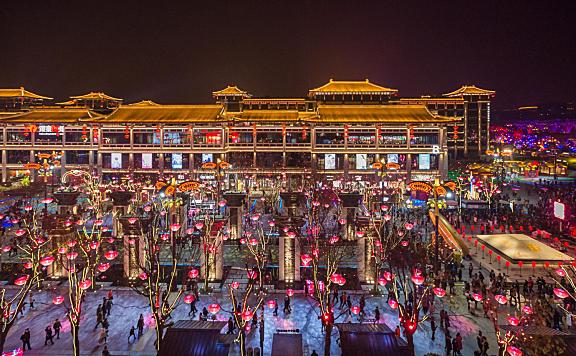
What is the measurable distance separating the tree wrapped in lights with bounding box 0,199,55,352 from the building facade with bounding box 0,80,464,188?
20657 millimetres

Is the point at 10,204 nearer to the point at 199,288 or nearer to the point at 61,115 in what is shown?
the point at 61,115

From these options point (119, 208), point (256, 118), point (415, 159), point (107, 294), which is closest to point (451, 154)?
point (415, 159)

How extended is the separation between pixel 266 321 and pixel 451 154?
67.5 m

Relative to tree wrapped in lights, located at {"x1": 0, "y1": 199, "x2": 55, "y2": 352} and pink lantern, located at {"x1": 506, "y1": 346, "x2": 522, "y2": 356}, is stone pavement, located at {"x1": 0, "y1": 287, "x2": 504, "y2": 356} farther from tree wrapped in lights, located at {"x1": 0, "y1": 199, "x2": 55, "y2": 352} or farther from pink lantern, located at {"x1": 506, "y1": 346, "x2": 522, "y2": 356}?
pink lantern, located at {"x1": 506, "y1": 346, "x2": 522, "y2": 356}

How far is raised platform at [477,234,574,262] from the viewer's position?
21.7 metres

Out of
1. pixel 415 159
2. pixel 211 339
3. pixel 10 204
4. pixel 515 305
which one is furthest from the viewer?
pixel 415 159

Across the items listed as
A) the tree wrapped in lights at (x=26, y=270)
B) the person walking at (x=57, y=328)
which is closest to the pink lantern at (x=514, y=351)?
the tree wrapped in lights at (x=26, y=270)

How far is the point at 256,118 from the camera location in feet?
174

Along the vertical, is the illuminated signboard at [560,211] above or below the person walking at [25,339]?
above

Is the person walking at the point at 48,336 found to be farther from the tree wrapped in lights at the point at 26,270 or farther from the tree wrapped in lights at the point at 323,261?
the tree wrapped in lights at the point at 323,261

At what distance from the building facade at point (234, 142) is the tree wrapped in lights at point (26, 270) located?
67.8 ft

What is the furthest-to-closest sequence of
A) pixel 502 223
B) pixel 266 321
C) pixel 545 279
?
pixel 502 223, pixel 545 279, pixel 266 321

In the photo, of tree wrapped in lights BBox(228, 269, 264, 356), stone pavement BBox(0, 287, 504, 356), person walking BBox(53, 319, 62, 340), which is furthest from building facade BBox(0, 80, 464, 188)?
person walking BBox(53, 319, 62, 340)

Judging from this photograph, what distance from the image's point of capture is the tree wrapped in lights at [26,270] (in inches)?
487
